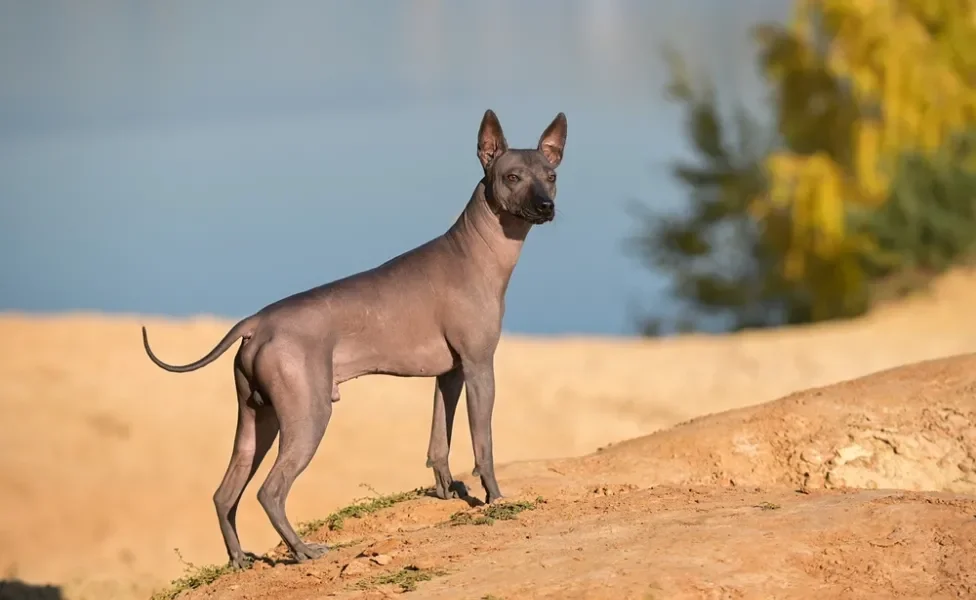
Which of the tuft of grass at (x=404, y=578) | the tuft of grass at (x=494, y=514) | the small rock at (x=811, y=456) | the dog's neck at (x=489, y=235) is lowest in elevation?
the tuft of grass at (x=404, y=578)

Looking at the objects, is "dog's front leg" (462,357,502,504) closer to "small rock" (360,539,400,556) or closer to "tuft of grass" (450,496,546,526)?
"tuft of grass" (450,496,546,526)

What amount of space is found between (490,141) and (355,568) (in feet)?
9.44

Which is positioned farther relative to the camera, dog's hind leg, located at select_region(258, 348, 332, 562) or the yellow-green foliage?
the yellow-green foliage

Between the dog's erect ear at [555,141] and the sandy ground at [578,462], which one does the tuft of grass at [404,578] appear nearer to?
the sandy ground at [578,462]

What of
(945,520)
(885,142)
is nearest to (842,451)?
(945,520)

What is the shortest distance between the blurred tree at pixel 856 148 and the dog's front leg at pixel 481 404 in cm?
1749

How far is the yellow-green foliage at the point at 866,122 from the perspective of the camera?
26.8 m

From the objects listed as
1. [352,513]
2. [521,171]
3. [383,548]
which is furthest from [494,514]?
[521,171]

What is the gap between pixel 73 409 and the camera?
56.2ft

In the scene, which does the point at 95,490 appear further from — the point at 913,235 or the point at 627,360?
the point at 913,235

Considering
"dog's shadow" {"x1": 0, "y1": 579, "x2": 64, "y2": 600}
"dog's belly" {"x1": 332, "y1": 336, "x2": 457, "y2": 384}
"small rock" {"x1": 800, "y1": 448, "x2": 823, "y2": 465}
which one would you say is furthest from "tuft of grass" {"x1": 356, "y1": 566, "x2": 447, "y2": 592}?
"dog's shadow" {"x1": 0, "y1": 579, "x2": 64, "y2": 600}

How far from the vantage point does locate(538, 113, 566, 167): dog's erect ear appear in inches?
Result: 344

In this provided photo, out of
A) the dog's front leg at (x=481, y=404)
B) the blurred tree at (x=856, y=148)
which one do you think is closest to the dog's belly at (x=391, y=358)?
the dog's front leg at (x=481, y=404)

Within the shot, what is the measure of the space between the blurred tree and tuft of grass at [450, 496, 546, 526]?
57.2ft
